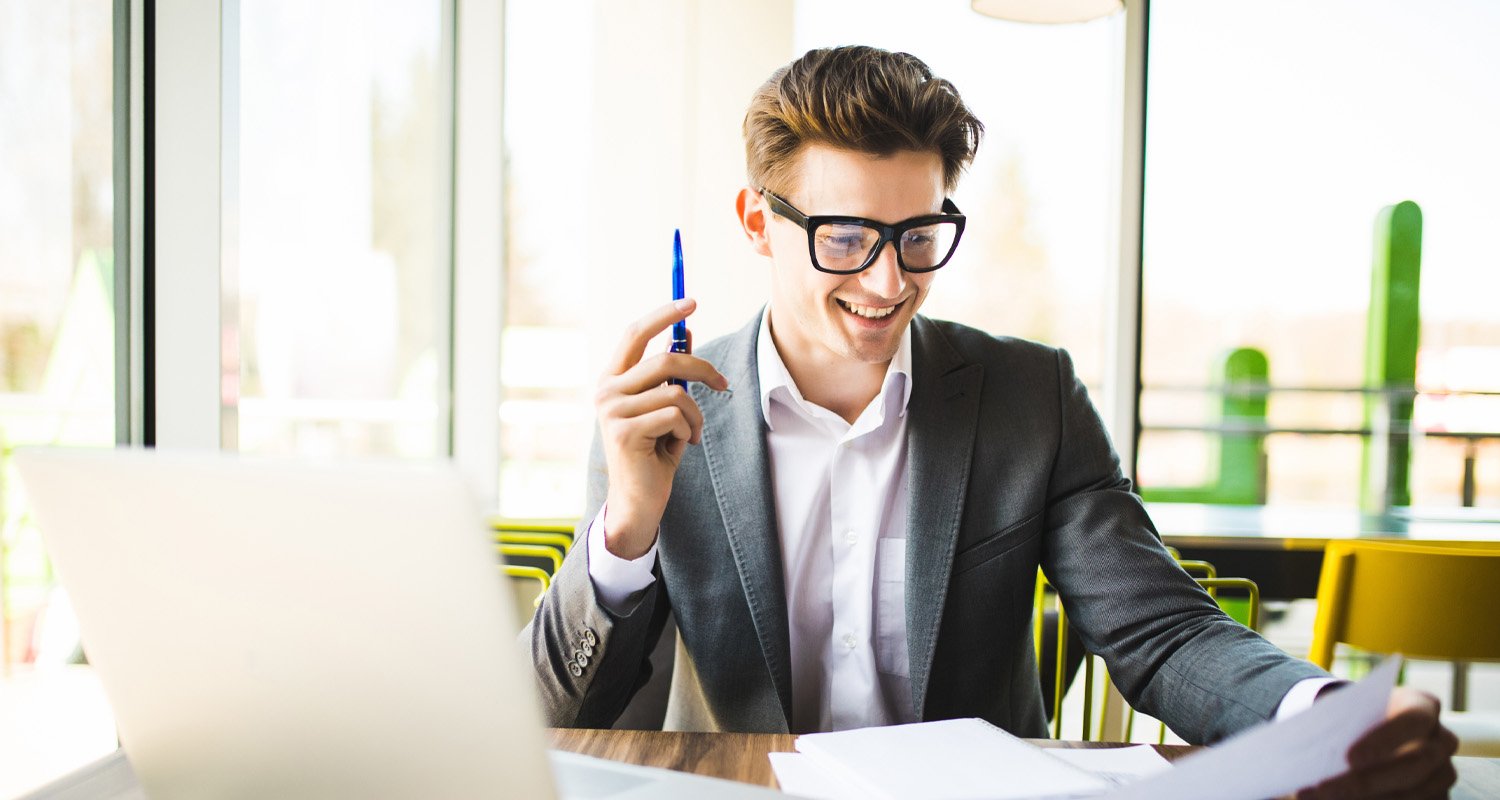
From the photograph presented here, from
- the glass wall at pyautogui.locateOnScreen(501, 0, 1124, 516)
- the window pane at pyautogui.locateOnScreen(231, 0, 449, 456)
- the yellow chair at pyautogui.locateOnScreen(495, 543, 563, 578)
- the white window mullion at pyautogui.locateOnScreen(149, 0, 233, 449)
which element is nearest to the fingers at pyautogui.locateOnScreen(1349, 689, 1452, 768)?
the yellow chair at pyautogui.locateOnScreen(495, 543, 563, 578)

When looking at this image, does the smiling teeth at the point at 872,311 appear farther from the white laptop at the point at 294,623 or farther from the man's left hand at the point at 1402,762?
the white laptop at the point at 294,623

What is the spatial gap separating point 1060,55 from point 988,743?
3602mm

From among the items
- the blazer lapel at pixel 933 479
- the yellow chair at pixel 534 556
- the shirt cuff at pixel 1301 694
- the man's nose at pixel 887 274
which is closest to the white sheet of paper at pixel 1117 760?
the shirt cuff at pixel 1301 694

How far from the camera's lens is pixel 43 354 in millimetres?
1757

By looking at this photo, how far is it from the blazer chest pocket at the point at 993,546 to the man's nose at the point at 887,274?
0.37 metres

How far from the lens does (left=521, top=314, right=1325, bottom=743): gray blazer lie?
1.29 m

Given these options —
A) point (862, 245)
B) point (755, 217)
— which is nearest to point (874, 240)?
point (862, 245)

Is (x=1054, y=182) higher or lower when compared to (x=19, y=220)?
higher

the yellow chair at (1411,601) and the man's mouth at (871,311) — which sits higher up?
the man's mouth at (871,311)

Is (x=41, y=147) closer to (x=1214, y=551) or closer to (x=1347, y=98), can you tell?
(x=1214, y=551)

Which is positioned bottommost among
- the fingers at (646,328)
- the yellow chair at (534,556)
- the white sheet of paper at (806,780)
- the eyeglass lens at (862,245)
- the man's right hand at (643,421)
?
the yellow chair at (534,556)

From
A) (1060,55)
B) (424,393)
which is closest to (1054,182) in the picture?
(1060,55)

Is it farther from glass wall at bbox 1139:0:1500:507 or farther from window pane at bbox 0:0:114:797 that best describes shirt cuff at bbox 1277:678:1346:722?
glass wall at bbox 1139:0:1500:507

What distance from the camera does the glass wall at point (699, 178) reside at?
3799mm
